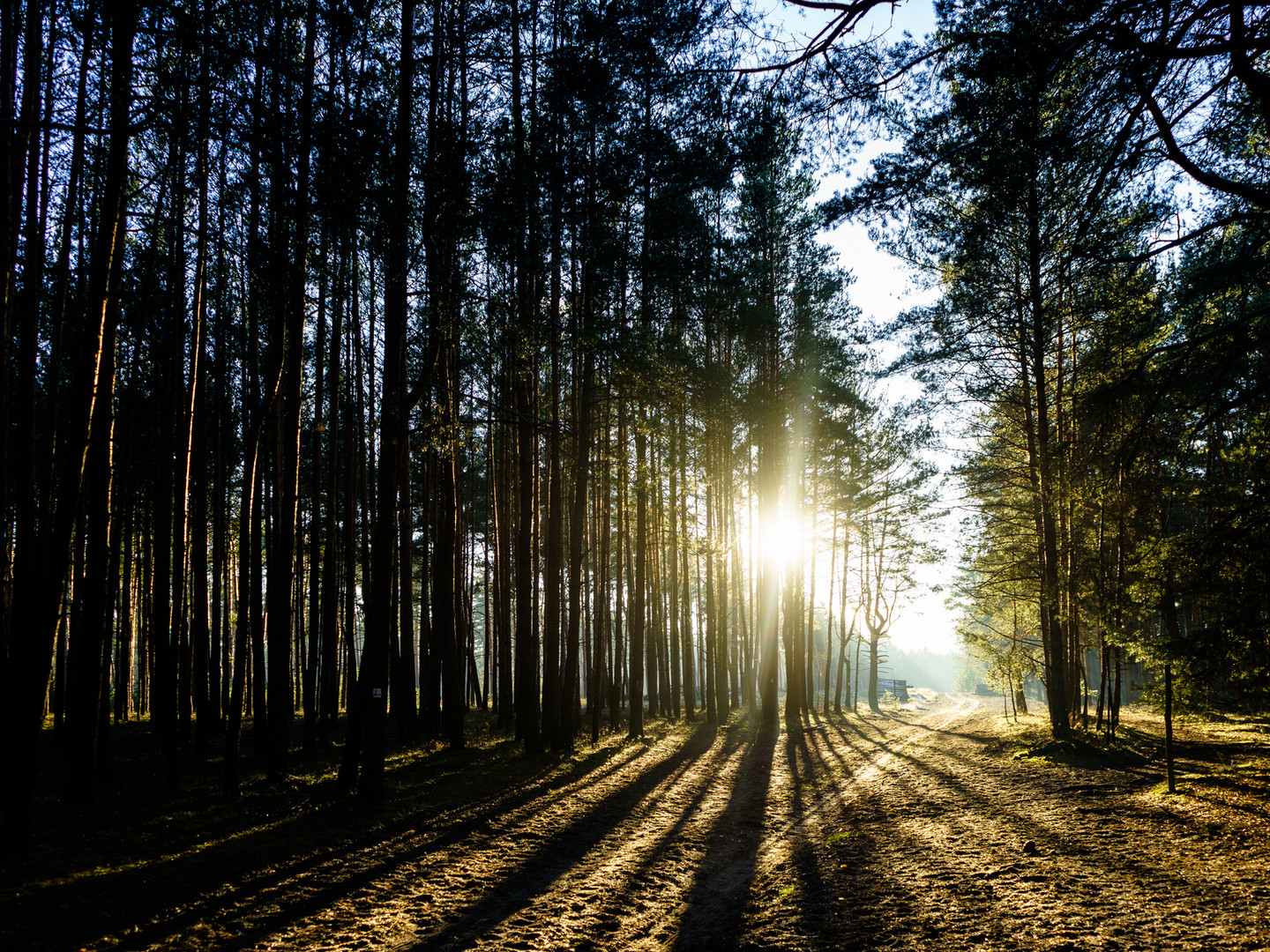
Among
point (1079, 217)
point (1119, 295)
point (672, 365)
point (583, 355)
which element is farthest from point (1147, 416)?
point (583, 355)

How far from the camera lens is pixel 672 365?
1242cm

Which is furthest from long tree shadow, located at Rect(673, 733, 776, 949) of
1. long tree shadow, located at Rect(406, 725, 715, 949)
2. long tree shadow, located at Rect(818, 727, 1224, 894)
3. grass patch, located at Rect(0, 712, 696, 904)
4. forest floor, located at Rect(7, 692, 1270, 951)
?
grass patch, located at Rect(0, 712, 696, 904)

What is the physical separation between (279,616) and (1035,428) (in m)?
15.1

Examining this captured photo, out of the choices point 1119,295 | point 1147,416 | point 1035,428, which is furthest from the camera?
point 1035,428

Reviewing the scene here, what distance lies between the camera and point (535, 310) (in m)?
10.9

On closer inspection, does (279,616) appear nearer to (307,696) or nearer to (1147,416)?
(307,696)

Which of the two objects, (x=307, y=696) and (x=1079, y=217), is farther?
(x=307, y=696)

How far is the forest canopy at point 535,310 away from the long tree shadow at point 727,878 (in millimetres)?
3881

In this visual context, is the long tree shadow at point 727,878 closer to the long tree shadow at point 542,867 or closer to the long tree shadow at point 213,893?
the long tree shadow at point 542,867

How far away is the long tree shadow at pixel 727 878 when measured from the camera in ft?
15.3

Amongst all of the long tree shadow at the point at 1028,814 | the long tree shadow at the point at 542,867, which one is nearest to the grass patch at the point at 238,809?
the long tree shadow at the point at 542,867

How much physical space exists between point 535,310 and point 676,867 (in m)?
8.17

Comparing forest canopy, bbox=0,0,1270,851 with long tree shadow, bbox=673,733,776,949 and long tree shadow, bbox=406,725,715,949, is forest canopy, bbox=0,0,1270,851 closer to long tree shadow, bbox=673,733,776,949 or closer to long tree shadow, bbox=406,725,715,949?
long tree shadow, bbox=406,725,715,949

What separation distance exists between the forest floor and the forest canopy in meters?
1.09
